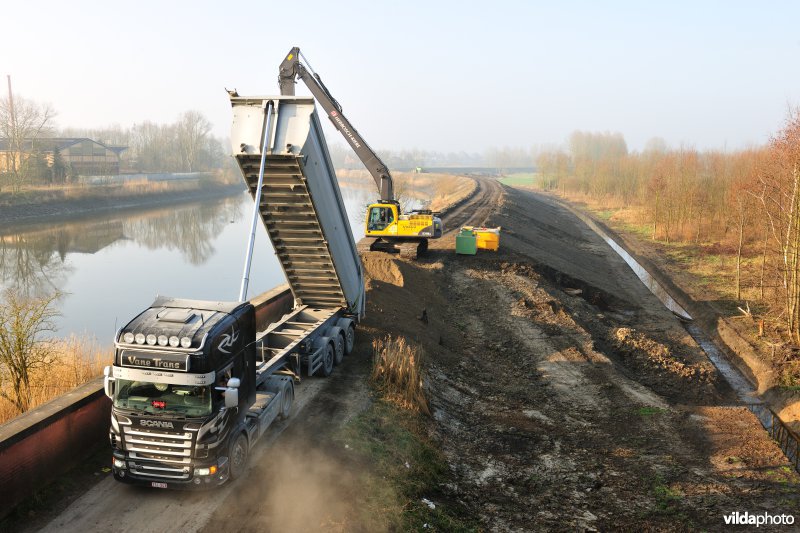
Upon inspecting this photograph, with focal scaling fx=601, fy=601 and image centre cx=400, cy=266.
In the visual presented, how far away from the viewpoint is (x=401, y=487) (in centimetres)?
984

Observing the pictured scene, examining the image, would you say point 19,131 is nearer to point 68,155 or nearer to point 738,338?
point 68,155

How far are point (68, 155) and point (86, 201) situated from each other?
75.5 feet

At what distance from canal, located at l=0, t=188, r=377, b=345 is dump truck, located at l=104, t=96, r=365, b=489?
386 inches

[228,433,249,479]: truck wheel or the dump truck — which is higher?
the dump truck

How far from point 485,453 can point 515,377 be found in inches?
203

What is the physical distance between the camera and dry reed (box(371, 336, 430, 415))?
13.0 meters

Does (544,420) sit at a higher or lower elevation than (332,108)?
lower

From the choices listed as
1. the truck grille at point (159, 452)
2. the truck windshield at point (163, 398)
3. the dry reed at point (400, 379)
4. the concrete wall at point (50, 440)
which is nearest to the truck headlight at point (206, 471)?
the truck grille at point (159, 452)

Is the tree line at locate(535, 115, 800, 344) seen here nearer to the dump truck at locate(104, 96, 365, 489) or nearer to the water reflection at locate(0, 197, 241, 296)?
the dump truck at locate(104, 96, 365, 489)

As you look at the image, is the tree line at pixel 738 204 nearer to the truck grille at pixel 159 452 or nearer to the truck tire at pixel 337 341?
the truck tire at pixel 337 341

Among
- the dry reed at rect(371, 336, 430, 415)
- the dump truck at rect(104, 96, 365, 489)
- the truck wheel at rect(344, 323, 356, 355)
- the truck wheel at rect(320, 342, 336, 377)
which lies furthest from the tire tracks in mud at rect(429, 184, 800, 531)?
the dump truck at rect(104, 96, 365, 489)

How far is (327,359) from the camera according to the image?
14.2 meters

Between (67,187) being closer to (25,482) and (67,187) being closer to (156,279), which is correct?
(156,279)

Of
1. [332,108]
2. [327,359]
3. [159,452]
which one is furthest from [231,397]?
[332,108]
